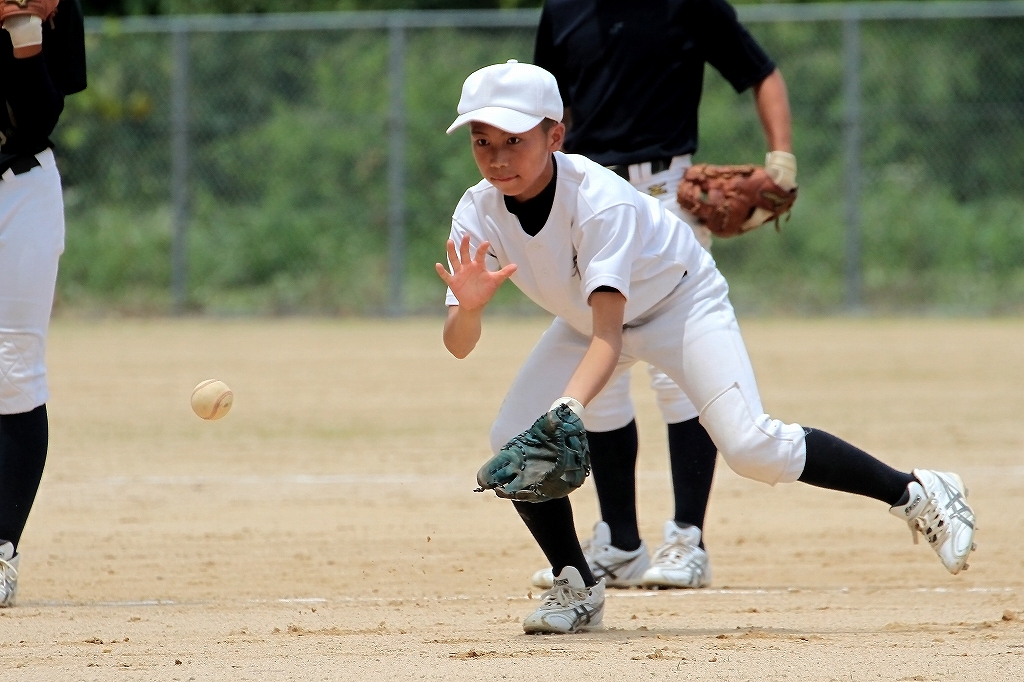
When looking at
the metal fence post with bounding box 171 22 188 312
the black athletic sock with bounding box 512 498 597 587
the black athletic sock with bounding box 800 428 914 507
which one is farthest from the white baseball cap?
the metal fence post with bounding box 171 22 188 312

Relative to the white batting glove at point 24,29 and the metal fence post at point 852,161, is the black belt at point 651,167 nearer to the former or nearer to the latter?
the white batting glove at point 24,29

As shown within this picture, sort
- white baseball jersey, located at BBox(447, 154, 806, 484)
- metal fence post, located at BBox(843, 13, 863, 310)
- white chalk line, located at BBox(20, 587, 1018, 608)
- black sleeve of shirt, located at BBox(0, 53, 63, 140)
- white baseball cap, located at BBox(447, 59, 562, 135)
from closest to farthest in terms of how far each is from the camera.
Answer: white baseball cap, located at BBox(447, 59, 562, 135) → white baseball jersey, located at BBox(447, 154, 806, 484) → black sleeve of shirt, located at BBox(0, 53, 63, 140) → white chalk line, located at BBox(20, 587, 1018, 608) → metal fence post, located at BBox(843, 13, 863, 310)

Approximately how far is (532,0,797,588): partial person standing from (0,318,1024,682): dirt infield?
1.10 ft

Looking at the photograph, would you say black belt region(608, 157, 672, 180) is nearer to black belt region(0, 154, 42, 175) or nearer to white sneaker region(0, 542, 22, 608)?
black belt region(0, 154, 42, 175)

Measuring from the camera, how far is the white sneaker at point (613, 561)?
465 centimetres

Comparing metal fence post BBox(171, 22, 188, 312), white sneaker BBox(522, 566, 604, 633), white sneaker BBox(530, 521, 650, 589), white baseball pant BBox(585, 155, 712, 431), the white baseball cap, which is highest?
the white baseball cap

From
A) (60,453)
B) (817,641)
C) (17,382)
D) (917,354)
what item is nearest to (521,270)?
(817,641)

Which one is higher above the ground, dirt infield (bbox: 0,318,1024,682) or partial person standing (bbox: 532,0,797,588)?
partial person standing (bbox: 532,0,797,588)

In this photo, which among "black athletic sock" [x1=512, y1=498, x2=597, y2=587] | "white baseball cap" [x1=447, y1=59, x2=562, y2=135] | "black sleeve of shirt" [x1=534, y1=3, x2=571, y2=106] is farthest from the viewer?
"black sleeve of shirt" [x1=534, y1=3, x2=571, y2=106]

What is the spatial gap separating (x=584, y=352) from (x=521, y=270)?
1.05 ft

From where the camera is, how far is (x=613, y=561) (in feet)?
15.3

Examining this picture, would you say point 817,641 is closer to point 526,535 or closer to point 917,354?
point 526,535

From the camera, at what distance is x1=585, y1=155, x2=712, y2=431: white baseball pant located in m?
4.68

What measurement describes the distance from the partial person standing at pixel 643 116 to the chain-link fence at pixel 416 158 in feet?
28.4
